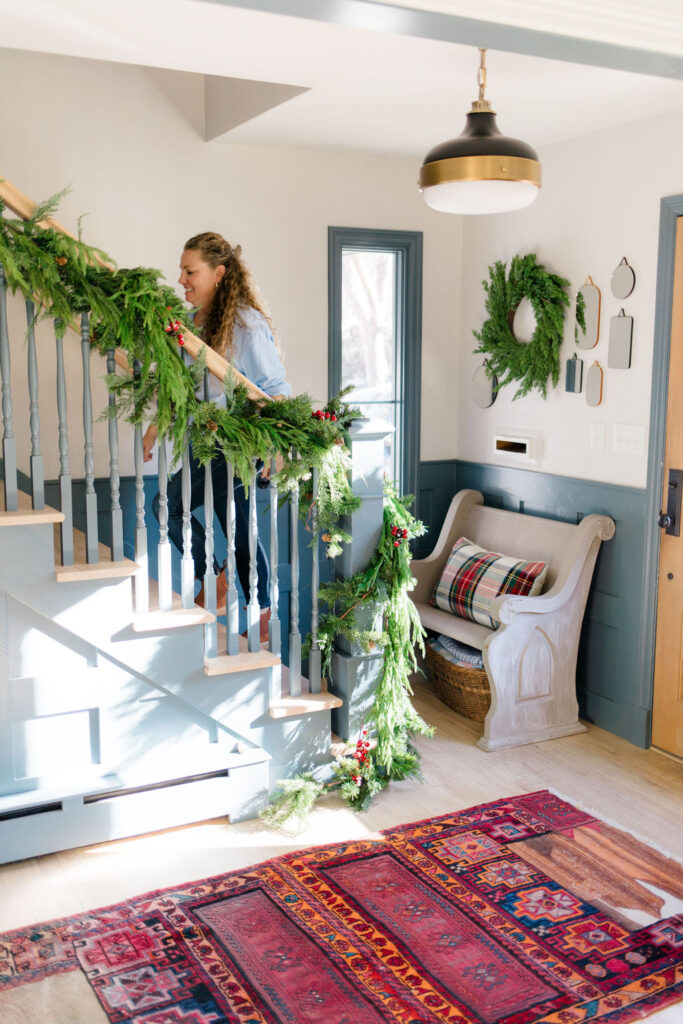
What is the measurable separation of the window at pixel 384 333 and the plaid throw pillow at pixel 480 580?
67 centimetres

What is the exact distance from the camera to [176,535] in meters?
3.55

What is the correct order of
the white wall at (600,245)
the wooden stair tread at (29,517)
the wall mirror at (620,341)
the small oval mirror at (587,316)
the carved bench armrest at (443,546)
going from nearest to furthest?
the wooden stair tread at (29,517), the white wall at (600,245), the wall mirror at (620,341), the small oval mirror at (587,316), the carved bench armrest at (443,546)

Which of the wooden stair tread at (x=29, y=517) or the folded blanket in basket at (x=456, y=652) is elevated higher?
the wooden stair tread at (x=29, y=517)

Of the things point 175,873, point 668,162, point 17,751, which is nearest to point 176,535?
point 17,751

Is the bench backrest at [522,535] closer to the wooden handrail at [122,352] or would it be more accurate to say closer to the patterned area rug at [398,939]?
the patterned area rug at [398,939]

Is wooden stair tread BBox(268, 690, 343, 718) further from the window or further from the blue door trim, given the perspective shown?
the window

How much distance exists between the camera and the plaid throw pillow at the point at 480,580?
418cm

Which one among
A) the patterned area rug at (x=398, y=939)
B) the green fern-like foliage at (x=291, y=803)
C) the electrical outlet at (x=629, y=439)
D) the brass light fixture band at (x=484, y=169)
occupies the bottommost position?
the patterned area rug at (x=398, y=939)

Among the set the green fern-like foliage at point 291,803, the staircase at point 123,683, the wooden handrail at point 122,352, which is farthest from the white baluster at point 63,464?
the green fern-like foliage at point 291,803

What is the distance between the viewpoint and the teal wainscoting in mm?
3990

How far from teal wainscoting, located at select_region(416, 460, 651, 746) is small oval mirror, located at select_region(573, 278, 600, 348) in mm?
642

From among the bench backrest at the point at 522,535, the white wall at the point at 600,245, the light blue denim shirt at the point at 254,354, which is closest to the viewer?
the light blue denim shirt at the point at 254,354

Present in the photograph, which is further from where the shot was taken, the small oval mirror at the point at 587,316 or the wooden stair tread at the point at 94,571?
the small oval mirror at the point at 587,316

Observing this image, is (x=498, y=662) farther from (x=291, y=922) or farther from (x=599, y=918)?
(x=291, y=922)
